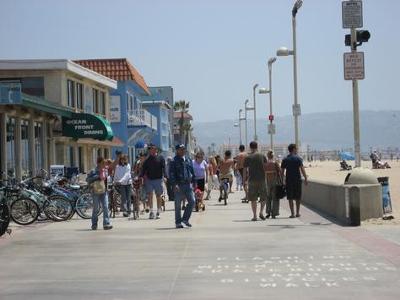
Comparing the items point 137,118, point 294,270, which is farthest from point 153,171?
point 137,118

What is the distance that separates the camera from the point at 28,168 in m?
24.6

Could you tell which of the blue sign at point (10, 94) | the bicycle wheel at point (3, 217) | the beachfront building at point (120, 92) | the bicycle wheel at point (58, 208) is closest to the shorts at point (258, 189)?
the bicycle wheel at point (58, 208)

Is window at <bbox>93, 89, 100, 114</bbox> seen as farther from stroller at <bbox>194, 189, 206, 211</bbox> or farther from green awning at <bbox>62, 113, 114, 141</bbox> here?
stroller at <bbox>194, 189, 206, 211</bbox>

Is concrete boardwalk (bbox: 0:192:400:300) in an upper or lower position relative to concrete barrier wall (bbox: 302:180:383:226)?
lower

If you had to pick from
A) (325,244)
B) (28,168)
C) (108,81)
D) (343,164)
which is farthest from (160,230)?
(343,164)

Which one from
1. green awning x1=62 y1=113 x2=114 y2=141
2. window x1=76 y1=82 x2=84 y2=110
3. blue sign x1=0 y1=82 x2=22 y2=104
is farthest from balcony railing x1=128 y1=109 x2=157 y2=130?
blue sign x1=0 y1=82 x2=22 y2=104

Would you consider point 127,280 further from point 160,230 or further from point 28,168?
point 28,168

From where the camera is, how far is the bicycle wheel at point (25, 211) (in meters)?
16.4

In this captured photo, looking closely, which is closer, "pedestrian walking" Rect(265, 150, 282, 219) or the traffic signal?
the traffic signal

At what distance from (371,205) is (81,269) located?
291 inches

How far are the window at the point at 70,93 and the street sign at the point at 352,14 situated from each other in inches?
638

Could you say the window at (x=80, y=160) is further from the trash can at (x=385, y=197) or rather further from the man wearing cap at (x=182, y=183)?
the trash can at (x=385, y=197)

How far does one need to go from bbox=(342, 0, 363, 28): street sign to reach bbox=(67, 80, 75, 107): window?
16206 mm

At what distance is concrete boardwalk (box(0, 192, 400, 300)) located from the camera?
820 centimetres
